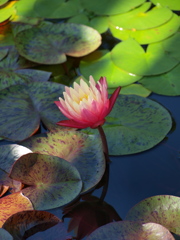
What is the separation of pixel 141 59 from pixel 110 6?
0.59m

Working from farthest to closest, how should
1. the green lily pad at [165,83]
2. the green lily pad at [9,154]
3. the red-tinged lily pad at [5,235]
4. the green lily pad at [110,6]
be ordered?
the green lily pad at [110,6] < the green lily pad at [165,83] < the green lily pad at [9,154] < the red-tinged lily pad at [5,235]

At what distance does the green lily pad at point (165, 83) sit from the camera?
1.86 meters

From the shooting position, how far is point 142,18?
2.30m

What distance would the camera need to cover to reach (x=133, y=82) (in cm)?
194

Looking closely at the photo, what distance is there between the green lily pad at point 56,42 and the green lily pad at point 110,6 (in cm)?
26

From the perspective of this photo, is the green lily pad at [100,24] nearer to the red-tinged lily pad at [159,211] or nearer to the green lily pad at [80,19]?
the green lily pad at [80,19]

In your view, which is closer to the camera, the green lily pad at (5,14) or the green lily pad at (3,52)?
the green lily pad at (3,52)

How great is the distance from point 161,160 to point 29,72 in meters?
0.91

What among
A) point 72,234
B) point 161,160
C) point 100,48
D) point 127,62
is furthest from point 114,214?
point 100,48

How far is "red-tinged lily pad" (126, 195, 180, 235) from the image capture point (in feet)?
4.01

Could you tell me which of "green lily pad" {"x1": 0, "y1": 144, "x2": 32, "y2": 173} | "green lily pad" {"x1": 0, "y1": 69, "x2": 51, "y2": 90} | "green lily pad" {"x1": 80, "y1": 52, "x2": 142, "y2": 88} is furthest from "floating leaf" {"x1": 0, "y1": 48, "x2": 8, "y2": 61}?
"green lily pad" {"x1": 0, "y1": 144, "x2": 32, "y2": 173}

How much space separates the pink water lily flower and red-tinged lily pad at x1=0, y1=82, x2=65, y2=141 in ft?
1.02

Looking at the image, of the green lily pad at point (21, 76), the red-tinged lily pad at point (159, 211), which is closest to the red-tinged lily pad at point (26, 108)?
the green lily pad at point (21, 76)

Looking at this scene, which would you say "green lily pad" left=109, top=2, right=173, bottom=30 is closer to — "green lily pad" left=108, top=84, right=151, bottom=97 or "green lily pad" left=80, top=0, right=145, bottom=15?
"green lily pad" left=80, top=0, right=145, bottom=15
